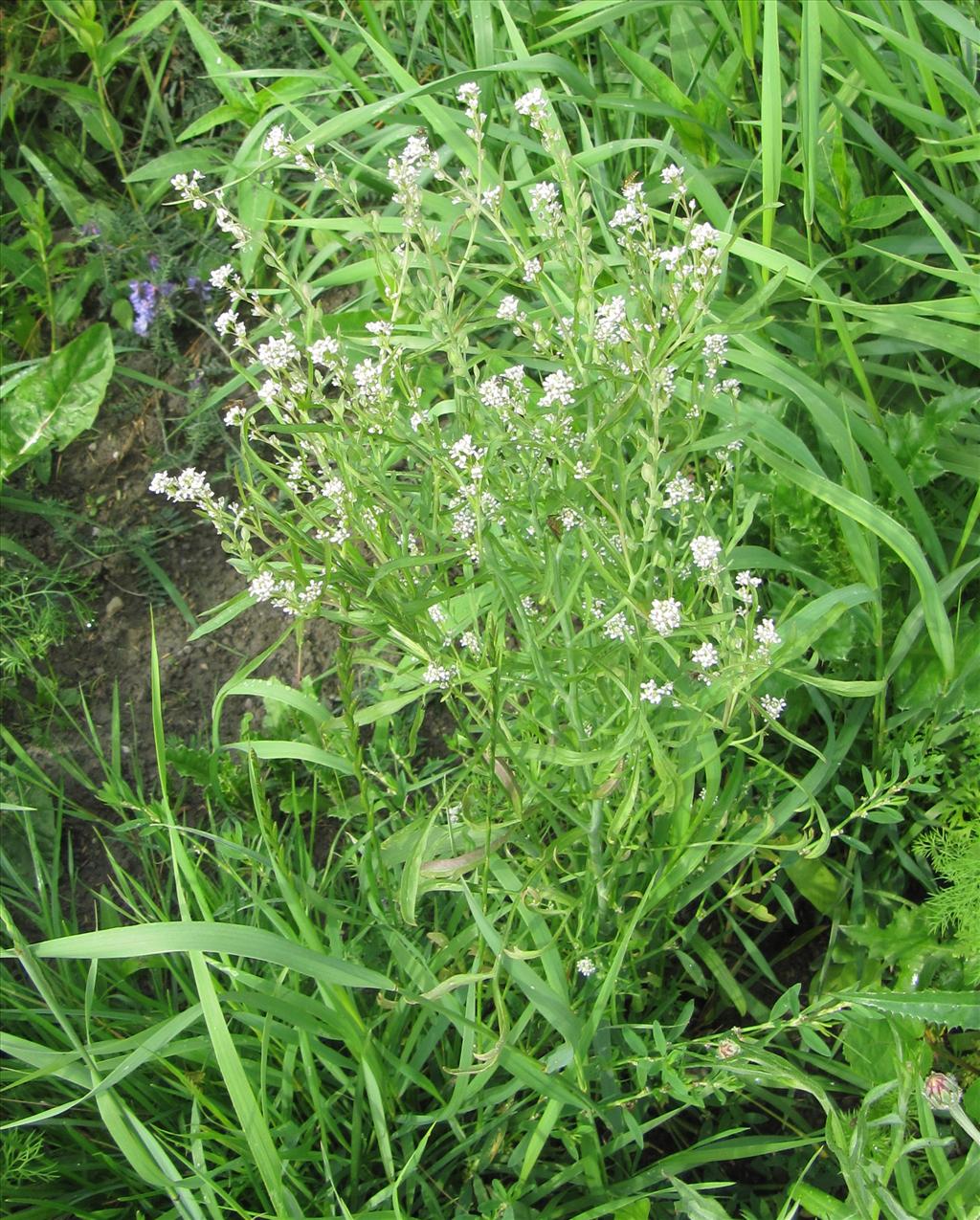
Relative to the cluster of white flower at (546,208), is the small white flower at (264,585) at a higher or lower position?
lower

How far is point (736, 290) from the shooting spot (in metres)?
2.43

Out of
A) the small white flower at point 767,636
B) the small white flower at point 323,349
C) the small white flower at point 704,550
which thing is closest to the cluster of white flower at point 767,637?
the small white flower at point 767,636

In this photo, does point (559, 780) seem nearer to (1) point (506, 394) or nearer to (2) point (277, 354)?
(1) point (506, 394)

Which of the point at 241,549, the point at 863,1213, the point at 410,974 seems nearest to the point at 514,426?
the point at 241,549

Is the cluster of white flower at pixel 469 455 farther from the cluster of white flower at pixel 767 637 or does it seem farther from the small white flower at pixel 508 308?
the cluster of white flower at pixel 767 637

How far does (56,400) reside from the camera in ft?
9.36

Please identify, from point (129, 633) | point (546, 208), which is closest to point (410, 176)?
point (546, 208)

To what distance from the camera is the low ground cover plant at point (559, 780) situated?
4.76 ft

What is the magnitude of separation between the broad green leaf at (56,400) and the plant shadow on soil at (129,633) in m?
0.14

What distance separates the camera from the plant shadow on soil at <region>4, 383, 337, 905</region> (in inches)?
99.1

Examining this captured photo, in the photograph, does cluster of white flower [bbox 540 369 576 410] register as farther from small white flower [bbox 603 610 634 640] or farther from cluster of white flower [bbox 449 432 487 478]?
small white flower [bbox 603 610 634 640]

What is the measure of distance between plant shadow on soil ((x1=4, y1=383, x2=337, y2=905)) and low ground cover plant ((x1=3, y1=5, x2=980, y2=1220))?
0.09 m

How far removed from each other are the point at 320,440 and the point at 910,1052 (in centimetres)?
126

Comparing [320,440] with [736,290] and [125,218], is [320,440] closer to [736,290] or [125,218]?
[736,290]
